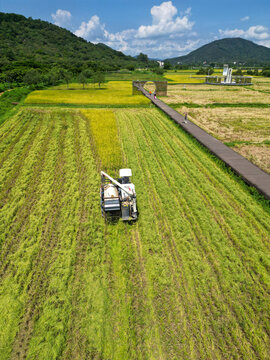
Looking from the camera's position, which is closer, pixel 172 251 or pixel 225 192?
pixel 172 251

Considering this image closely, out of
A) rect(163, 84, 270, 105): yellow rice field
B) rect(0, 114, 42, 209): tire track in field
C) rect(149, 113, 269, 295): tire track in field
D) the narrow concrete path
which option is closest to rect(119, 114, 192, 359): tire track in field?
rect(149, 113, 269, 295): tire track in field

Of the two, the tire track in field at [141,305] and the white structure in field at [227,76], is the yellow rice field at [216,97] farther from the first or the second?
the tire track in field at [141,305]

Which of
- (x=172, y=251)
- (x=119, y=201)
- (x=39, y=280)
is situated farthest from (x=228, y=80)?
(x=39, y=280)

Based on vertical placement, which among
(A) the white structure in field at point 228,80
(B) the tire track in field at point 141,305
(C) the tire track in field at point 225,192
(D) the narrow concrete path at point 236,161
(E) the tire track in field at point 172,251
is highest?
(A) the white structure in field at point 228,80

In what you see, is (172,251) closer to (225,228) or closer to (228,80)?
(225,228)

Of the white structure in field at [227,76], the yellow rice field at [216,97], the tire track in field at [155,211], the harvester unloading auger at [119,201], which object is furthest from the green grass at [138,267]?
the white structure in field at [227,76]

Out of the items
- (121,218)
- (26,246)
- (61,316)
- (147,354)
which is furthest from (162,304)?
(26,246)

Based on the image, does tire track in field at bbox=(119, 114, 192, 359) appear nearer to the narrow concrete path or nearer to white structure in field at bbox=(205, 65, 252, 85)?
the narrow concrete path
